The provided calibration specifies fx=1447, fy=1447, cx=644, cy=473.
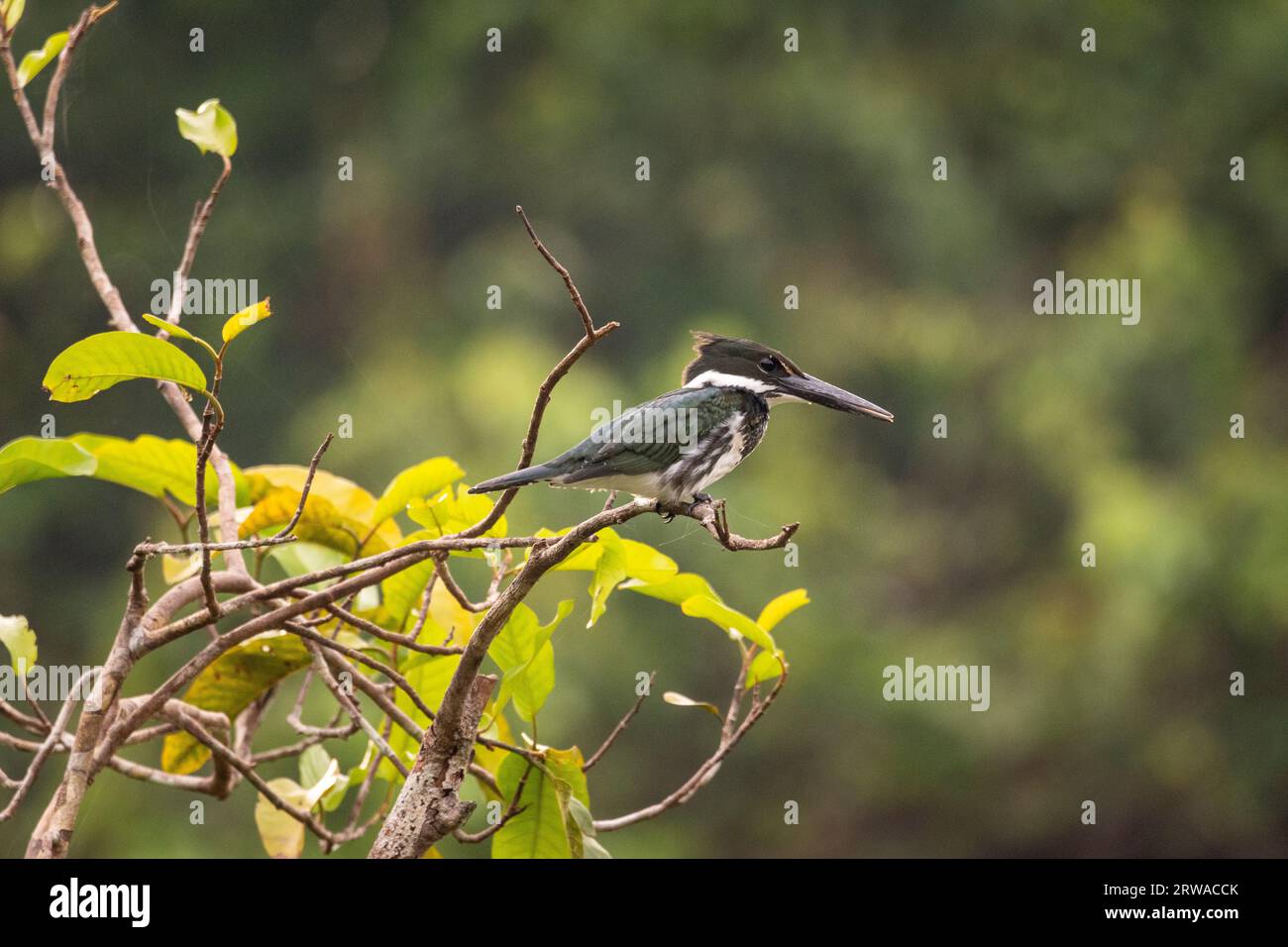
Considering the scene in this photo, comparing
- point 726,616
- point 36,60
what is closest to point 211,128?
point 36,60

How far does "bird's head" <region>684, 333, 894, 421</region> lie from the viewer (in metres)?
2.24

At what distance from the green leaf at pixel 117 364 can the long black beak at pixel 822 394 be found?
1.07m

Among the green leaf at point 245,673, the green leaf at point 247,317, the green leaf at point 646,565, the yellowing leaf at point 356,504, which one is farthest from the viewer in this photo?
the yellowing leaf at point 356,504

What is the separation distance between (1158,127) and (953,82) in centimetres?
128

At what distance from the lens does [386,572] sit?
61.7 inches

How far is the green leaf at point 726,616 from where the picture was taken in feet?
5.19

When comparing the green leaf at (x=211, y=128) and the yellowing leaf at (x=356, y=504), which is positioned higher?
the green leaf at (x=211, y=128)

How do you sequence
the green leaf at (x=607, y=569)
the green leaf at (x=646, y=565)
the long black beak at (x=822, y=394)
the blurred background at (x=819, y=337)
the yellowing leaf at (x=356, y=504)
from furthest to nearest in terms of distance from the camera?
the blurred background at (x=819, y=337) → the long black beak at (x=822, y=394) → the yellowing leaf at (x=356, y=504) → the green leaf at (x=646, y=565) → the green leaf at (x=607, y=569)

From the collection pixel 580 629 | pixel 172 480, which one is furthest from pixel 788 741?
pixel 172 480

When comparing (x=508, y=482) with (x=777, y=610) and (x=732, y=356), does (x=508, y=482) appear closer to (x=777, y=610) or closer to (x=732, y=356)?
(x=777, y=610)

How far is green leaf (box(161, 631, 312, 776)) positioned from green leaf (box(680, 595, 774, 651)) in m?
0.49

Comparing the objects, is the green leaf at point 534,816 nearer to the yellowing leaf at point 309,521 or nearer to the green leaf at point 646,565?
the green leaf at point 646,565

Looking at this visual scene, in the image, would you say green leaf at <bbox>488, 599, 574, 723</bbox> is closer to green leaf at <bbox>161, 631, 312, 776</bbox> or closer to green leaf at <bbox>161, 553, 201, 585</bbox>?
green leaf at <bbox>161, 631, 312, 776</bbox>

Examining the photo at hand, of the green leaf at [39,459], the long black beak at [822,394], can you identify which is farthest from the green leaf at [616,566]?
the long black beak at [822,394]
